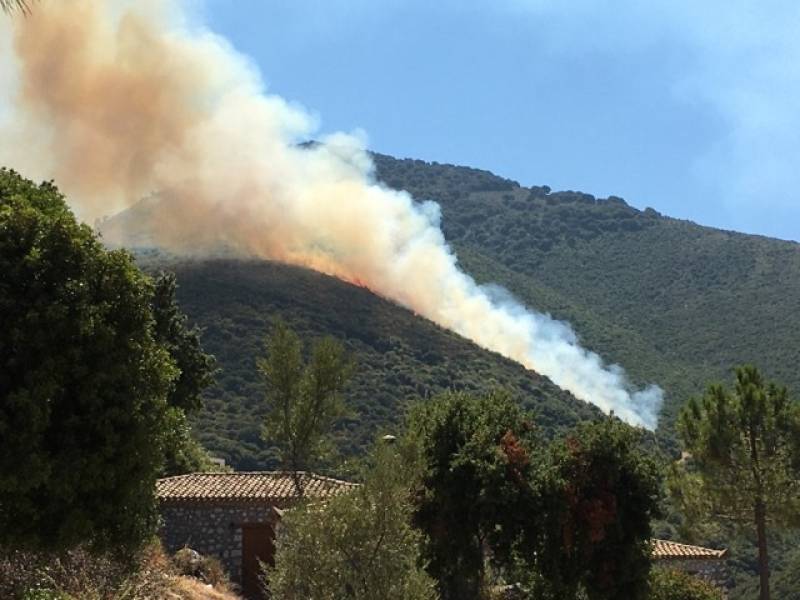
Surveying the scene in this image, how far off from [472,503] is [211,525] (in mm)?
9456

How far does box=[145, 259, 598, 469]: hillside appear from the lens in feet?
206

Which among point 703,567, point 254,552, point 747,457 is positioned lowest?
point 254,552

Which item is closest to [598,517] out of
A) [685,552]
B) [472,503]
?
[472,503]

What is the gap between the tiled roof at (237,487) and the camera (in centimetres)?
2939

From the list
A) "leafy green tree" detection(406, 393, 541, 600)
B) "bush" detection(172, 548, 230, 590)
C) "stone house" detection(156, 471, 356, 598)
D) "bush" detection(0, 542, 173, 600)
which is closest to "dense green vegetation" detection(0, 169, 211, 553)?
"bush" detection(0, 542, 173, 600)

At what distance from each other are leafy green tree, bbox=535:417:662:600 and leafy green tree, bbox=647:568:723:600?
354 centimetres

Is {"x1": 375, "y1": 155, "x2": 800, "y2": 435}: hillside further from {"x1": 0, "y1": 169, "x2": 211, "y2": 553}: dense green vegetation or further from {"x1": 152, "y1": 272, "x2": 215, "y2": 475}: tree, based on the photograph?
{"x1": 0, "y1": 169, "x2": 211, "y2": 553}: dense green vegetation

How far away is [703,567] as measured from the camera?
111ft

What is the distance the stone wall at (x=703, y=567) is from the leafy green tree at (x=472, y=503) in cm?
1107

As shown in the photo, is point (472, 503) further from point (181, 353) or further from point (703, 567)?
point (181, 353)

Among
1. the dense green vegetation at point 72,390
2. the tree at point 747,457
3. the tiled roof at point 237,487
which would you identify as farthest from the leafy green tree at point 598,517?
the dense green vegetation at point 72,390

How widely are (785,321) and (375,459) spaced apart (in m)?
85.1

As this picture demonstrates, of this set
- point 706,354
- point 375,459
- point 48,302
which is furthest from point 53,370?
point 706,354

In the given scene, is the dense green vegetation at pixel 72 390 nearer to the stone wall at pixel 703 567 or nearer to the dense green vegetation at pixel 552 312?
the stone wall at pixel 703 567
